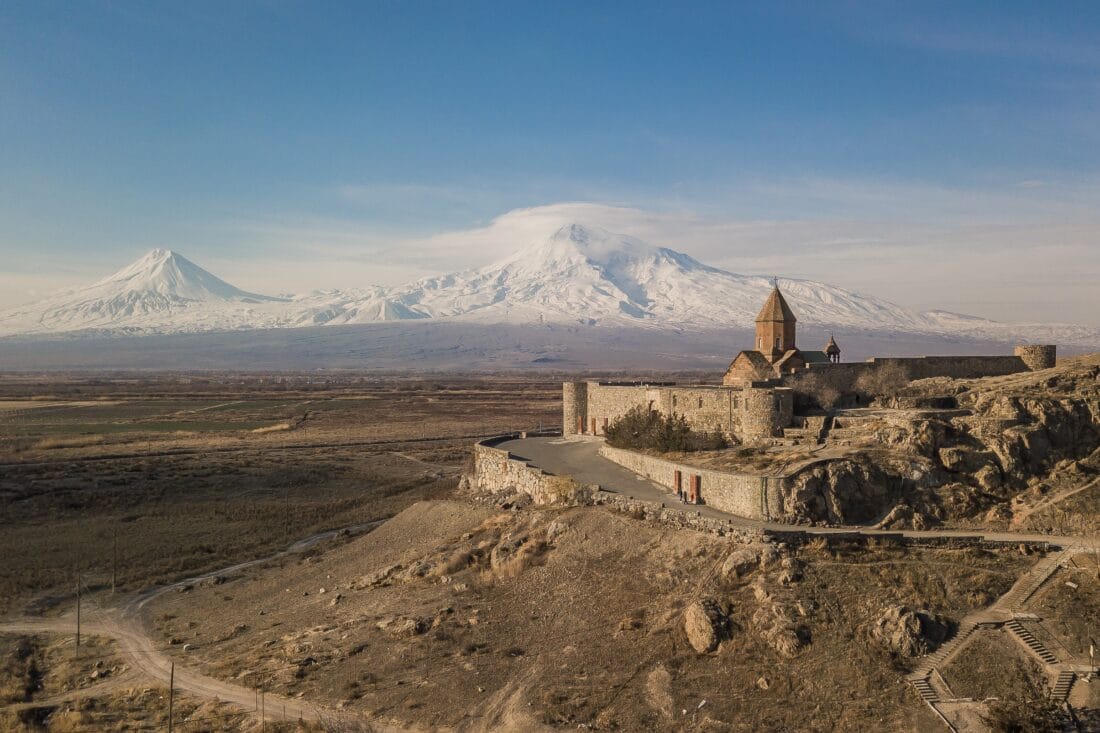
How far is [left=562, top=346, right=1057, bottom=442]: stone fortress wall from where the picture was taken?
90.0 ft

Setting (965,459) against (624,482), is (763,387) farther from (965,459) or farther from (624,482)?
(965,459)

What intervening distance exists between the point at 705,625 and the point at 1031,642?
6159mm

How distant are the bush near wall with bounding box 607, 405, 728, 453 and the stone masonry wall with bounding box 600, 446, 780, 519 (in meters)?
2.08

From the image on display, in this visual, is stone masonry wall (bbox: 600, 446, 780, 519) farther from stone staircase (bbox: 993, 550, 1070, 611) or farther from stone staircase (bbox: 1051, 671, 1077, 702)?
stone staircase (bbox: 1051, 671, 1077, 702)

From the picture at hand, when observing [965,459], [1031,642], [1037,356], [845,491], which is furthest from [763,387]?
[1031,642]

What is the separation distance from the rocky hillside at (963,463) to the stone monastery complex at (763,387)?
2.74 metres

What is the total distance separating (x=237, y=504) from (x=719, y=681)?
29225mm

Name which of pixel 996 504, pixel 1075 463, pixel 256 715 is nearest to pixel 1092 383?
pixel 1075 463

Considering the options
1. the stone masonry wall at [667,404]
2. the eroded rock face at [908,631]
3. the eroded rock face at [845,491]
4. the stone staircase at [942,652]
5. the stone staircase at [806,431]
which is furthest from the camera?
the stone masonry wall at [667,404]

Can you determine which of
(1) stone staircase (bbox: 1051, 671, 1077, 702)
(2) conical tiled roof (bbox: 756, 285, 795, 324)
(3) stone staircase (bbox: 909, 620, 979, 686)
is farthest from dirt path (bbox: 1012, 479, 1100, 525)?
(2) conical tiled roof (bbox: 756, 285, 795, 324)

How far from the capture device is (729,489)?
22297 millimetres

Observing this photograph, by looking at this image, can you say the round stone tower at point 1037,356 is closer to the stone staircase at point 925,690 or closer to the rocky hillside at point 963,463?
the rocky hillside at point 963,463

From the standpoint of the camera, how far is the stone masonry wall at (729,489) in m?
21.3

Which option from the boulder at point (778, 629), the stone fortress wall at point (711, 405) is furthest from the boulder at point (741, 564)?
the stone fortress wall at point (711, 405)
